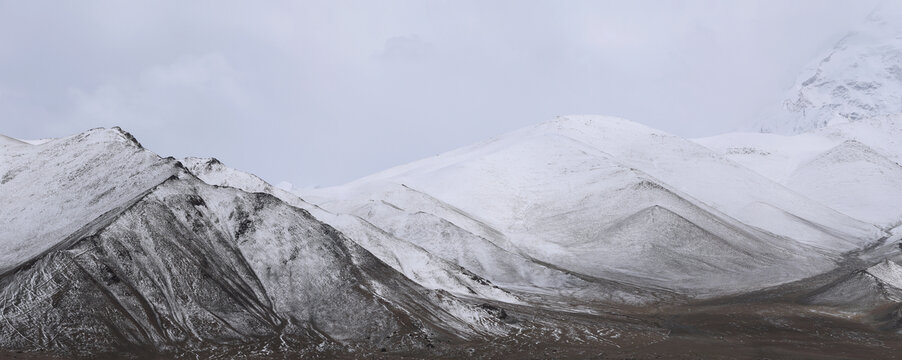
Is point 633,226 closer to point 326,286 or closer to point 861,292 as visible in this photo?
point 861,292

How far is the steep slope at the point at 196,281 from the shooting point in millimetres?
66312

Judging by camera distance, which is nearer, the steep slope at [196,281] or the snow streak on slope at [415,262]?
the steep slope at [196,281]

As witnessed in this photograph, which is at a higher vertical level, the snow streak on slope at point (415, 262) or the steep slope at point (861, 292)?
the snow streak on slope at point (415, 262)

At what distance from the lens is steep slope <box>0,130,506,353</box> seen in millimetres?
66312

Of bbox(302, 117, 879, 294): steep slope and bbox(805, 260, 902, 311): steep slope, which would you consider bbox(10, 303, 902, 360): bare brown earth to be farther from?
bbox(302, 117, 879, 294): steep slope

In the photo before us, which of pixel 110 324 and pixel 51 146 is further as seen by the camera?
pixel 51 146

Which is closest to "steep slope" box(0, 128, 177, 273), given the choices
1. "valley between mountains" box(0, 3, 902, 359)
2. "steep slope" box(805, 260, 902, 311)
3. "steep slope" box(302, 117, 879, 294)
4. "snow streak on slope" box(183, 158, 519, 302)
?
"valley between mountains" box(0, 3, 902, 359)

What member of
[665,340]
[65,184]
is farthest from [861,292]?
[65,184]

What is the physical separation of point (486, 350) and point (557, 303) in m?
33.9

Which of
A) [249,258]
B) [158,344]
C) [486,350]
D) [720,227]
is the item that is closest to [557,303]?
[486,350]

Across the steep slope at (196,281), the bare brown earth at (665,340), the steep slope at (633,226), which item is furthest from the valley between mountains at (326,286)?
the steep slope at (633,226)

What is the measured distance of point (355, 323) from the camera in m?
77.2

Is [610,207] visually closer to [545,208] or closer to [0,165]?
[545,208]

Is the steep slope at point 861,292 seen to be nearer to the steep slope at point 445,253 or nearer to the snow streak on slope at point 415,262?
the steep slope at point 445,253
